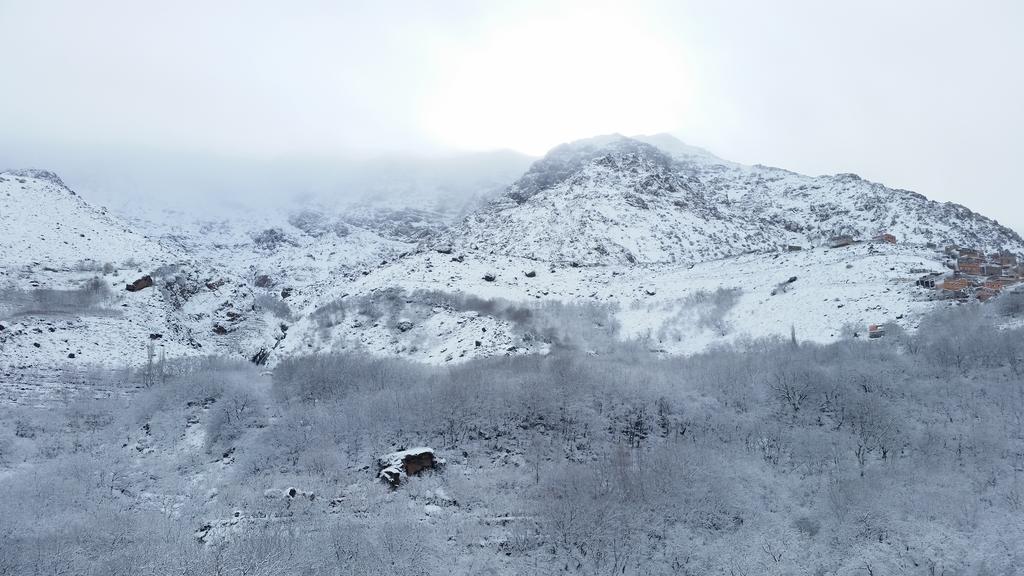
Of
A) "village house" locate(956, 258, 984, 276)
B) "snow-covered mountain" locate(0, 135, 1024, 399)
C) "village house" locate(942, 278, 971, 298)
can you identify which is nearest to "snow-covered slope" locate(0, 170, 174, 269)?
"snow-covered mountain" locate(0, 135, 1024, 399)

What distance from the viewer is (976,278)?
35.2 meters

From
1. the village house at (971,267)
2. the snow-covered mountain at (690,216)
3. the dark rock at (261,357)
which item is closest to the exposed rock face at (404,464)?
the dark rock at (261,357)

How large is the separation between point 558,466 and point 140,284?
134 feet

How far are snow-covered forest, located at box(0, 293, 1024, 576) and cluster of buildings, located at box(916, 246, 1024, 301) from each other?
3314 millimetres

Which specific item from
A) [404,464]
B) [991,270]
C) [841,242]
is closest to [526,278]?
[841,242]

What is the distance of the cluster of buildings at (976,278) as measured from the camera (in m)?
32.9

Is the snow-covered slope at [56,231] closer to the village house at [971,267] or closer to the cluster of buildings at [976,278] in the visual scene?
the cluster of buildings at [976,278]

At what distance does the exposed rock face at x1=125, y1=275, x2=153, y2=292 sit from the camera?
149 ft

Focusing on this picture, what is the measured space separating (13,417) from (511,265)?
39.0 m

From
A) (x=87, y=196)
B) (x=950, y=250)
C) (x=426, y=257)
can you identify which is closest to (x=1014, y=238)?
(x=950, y=250)

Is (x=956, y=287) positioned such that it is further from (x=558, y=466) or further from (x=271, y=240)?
(x=271, y=240)

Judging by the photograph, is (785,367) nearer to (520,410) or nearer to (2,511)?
(520,410)

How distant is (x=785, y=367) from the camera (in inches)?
1106

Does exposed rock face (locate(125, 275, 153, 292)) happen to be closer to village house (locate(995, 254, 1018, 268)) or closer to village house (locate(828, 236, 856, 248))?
village house (locate(828, 236, 856, 248))
